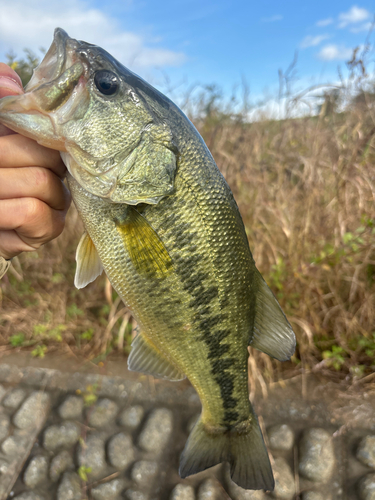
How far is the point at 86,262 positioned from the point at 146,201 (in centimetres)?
39

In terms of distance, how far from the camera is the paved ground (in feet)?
7.55

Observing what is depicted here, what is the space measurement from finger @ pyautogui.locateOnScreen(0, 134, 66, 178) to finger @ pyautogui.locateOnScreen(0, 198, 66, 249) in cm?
14

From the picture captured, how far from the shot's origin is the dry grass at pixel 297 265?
2.78 m

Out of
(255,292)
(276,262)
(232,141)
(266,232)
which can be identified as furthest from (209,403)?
(232,141)

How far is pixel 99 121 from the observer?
123 cm

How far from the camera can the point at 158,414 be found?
8.82ft

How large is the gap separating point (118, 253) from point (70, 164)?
1.28 ft

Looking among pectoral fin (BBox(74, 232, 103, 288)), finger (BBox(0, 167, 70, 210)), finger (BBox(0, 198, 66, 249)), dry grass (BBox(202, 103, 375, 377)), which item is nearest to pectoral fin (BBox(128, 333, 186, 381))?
pectoral fin (BBox(74, 232, 103, 288))

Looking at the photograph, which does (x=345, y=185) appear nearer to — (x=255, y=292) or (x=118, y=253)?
(x=255, y=292)

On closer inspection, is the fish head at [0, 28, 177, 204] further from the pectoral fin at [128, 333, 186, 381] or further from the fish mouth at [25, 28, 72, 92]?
the pectoral fin at [128, 333, 186, 381]

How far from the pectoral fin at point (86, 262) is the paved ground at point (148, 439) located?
1.82 m

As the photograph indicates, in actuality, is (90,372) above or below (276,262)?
below

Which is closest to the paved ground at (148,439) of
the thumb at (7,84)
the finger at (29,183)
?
the finger at (29,183)

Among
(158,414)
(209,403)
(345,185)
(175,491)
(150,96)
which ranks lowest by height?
(175,491)
